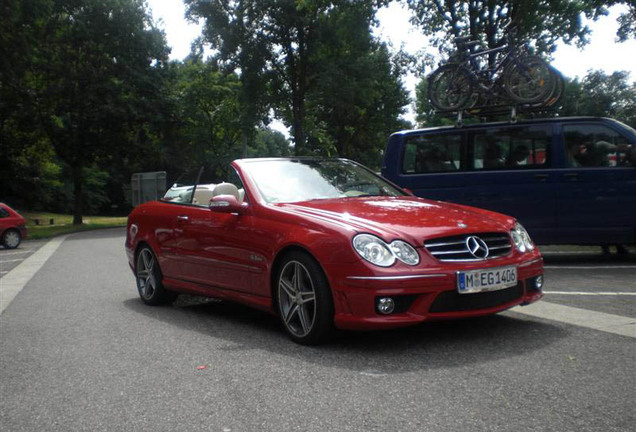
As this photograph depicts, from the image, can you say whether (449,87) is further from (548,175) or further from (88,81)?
(88,81)

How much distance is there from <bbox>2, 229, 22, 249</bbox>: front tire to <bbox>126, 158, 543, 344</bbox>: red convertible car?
52.3ft

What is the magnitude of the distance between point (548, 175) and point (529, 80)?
6.75 ft

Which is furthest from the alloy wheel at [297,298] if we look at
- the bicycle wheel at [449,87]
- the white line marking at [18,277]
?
the bicycle wheel at [449,87]

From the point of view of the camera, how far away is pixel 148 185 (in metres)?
47.6

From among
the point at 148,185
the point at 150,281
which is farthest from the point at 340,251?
the point at 148,185

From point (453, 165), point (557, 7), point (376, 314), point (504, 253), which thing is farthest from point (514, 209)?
point (557, 7)

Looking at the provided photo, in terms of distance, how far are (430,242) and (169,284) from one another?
3.29 metres

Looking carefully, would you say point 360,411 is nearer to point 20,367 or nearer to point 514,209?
point 20,367

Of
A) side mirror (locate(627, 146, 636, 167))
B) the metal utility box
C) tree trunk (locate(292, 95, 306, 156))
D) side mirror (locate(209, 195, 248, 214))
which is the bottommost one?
side mirror (locate(209, 195, 248, 214))

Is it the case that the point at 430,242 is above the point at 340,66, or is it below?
below

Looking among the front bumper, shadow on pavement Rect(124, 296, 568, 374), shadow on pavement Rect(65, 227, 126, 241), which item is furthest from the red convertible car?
shadow on pavement Rect(65, 227, 126, 241)

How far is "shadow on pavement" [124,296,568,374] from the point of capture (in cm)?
458

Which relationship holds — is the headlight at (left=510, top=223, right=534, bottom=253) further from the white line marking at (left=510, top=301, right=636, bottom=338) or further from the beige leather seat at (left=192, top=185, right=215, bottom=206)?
the beige leather seat at (left=192, top=185, right=215, bottom=206)

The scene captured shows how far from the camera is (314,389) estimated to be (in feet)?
13.2
